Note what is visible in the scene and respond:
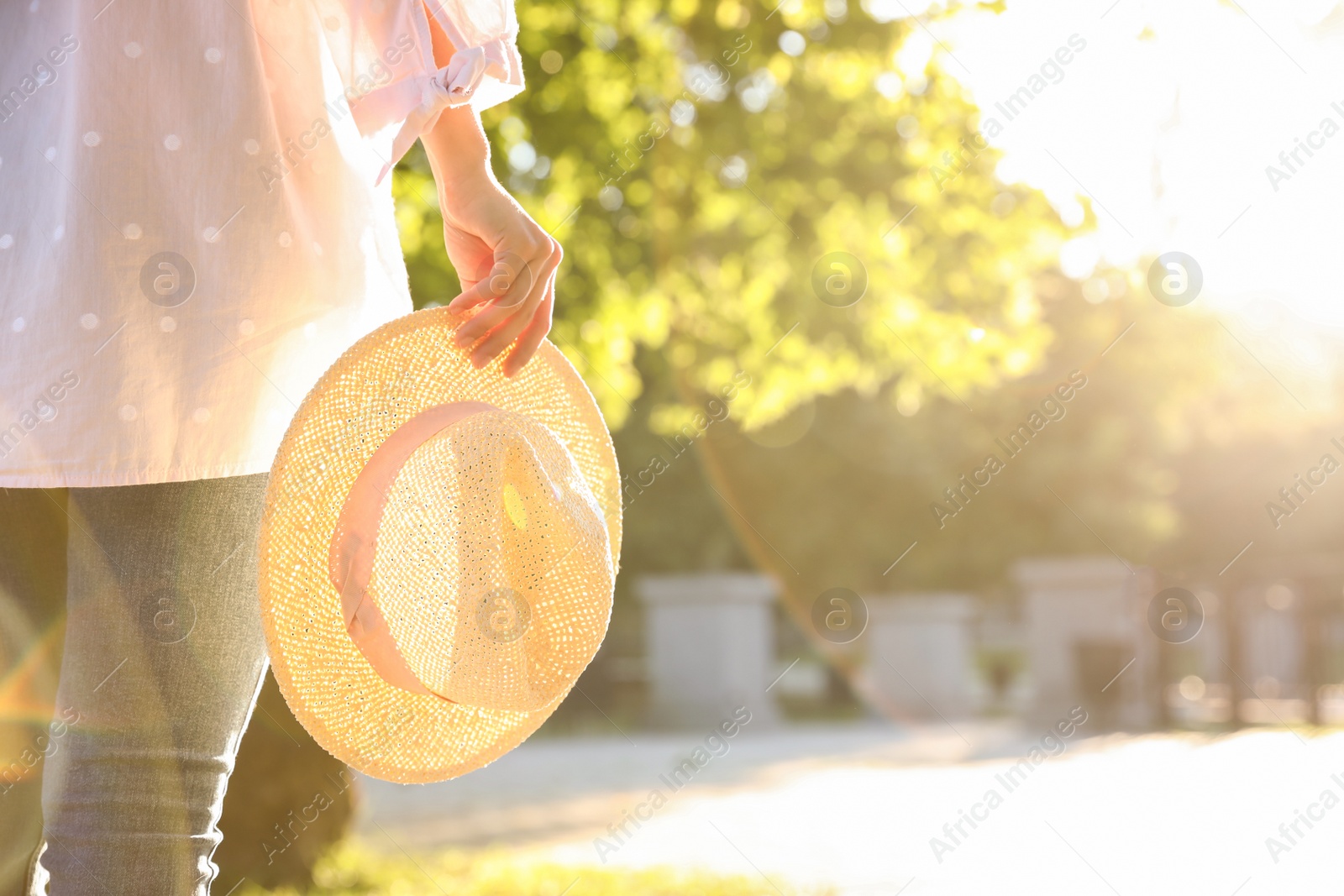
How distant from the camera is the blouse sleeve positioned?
150cm

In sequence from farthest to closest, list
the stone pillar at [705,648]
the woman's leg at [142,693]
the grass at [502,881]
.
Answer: the stone pillar at [705,648], the grass at [502,881], the woman's leg at [142,693]

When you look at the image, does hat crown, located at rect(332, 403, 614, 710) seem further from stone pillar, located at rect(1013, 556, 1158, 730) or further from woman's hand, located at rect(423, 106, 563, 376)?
stone pillar, located at rect(1013, 556, 1158, 730)

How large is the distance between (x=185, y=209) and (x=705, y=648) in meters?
13.5

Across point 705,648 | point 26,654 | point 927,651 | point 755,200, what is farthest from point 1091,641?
point 26,654

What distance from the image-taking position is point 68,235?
1.33 m

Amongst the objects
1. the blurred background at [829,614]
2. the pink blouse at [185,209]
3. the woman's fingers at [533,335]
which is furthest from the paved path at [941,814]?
the pink blouse at [185,209]

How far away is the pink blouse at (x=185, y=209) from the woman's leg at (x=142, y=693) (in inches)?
2.1

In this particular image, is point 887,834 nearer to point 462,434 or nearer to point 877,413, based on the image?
point 462,434

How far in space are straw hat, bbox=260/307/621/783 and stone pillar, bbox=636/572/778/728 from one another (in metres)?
12.9

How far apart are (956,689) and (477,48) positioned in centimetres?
1485

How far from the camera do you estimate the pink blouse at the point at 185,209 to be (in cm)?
132

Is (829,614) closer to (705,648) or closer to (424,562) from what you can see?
(705,648)

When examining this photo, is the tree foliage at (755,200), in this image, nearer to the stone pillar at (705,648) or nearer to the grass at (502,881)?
the grass at (502,881)

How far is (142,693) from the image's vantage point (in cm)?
130
